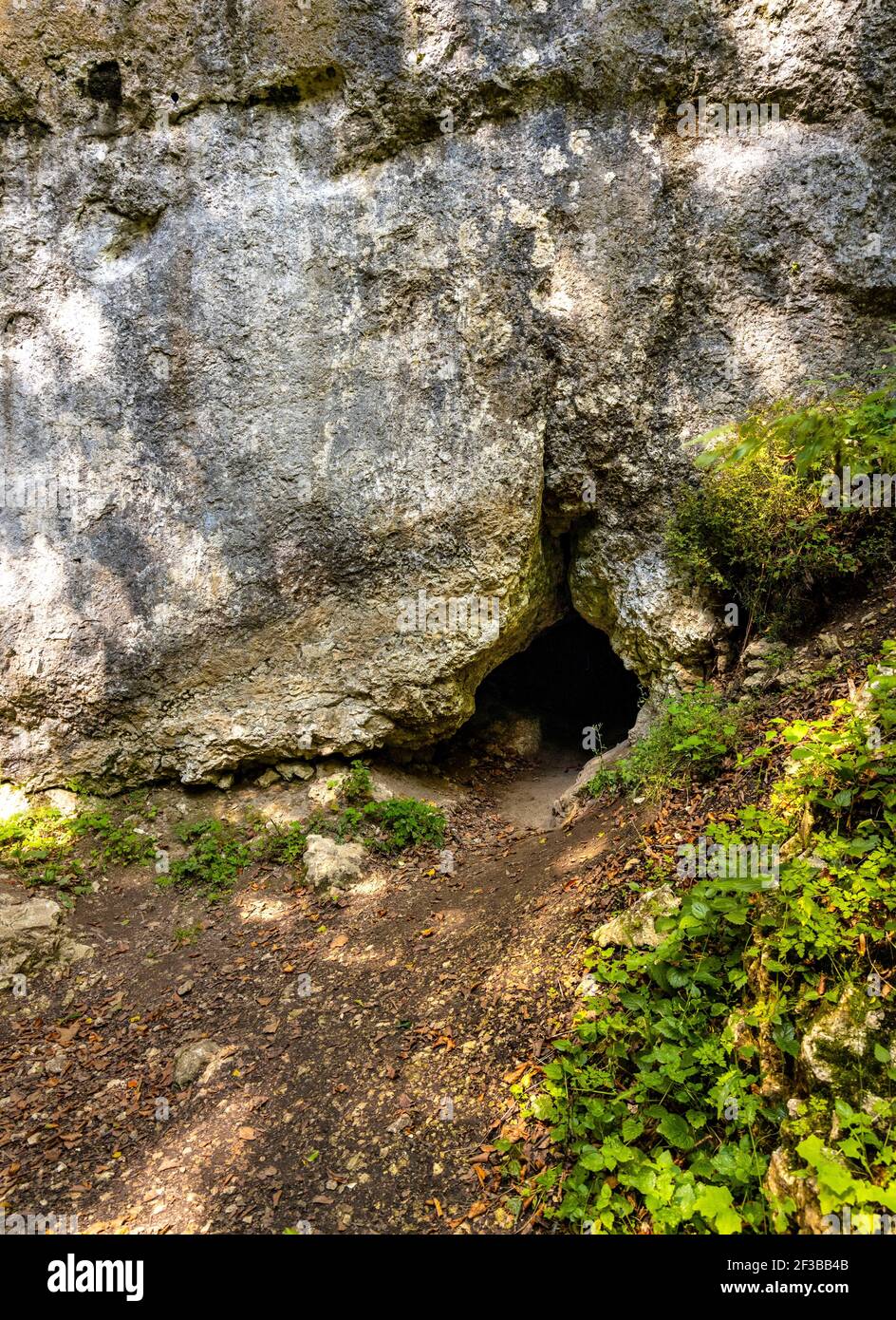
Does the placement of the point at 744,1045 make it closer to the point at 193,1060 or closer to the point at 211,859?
the point at 193,1060

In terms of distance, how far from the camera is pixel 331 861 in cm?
630

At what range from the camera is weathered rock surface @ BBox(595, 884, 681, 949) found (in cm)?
391

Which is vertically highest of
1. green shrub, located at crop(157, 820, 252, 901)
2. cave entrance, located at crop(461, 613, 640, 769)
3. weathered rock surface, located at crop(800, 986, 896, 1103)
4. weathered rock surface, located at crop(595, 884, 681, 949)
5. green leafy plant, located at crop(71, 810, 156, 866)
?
weathered rock surface, located at crop(800, 986, 896, 1103)

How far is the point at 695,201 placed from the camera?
6316 mm

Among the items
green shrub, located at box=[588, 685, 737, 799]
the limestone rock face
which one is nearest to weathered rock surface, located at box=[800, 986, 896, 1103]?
green shrub, located at box=[588, 685, 737, 799]

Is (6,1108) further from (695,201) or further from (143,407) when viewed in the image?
(695,201)

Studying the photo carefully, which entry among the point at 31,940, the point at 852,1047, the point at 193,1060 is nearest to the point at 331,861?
the point at 193,1060

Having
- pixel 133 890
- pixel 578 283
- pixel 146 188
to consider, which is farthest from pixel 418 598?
pixel 146 188

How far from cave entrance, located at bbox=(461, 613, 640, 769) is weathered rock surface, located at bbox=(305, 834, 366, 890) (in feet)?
10.7

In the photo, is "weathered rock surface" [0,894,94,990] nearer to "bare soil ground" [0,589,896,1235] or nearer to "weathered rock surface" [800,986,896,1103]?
"bare soil ground" [0,589,896,1235]

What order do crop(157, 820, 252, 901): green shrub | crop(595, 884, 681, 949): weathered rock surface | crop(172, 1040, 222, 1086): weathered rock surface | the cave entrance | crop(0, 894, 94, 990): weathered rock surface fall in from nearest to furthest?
crop(595, 884, 681, 949): weathered rock surface
crop(172, 1040, 222, 1086): weathered rock surface
crop(0, 894, 94, 990): weathered rock surface
crop(157, 820, 252, 901): green shrub
the cave entrance

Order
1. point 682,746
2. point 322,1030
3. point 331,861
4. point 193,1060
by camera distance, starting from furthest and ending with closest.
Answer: point 331,861, point 682,746, point 322,1030, point 193,1060

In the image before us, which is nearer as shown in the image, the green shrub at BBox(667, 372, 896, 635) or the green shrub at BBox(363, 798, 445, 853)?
the green shrub at BBox(667, 372, 896, 635)

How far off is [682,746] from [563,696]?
229 inches
